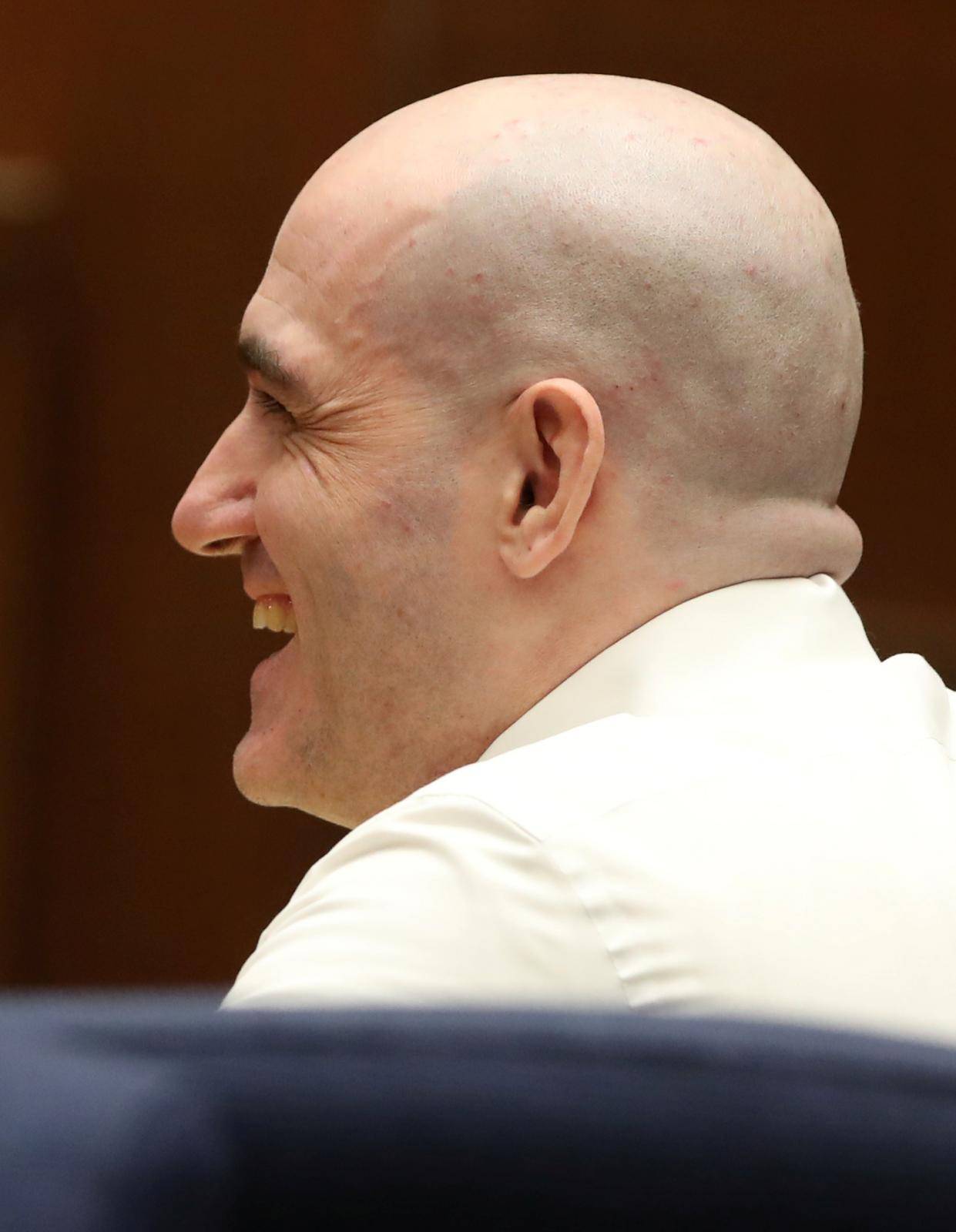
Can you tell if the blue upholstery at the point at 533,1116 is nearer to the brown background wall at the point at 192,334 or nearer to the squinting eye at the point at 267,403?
the squinting eye at the point at 267,403

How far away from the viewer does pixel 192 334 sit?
3.58 meters

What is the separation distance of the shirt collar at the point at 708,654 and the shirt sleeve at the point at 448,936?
10.3 inches

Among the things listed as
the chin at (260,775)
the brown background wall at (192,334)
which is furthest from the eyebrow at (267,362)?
the brown background wall at (192,334)

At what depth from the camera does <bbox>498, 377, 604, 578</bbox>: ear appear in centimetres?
125

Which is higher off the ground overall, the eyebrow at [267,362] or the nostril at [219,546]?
the eyebrow at [267,362]

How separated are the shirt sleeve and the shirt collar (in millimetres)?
261

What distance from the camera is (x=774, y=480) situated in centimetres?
129

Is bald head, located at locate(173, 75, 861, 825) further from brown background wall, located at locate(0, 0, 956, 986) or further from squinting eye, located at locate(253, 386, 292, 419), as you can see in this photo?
brown background wall, located at locate(0, 0, 956, 986)

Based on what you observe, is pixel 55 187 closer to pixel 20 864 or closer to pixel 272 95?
pixel 272 95

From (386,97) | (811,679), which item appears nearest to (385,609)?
(811,679)

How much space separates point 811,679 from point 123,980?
2.68 m

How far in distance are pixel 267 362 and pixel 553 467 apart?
26 cm

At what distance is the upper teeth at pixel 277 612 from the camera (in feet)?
4.74

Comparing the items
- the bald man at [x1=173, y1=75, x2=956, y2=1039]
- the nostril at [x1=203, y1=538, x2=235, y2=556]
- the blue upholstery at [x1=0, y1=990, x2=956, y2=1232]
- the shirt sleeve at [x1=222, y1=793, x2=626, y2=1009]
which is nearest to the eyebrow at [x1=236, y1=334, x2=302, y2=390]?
the bald man at [x1=173, y1=75, x2=956, y2=1039]
